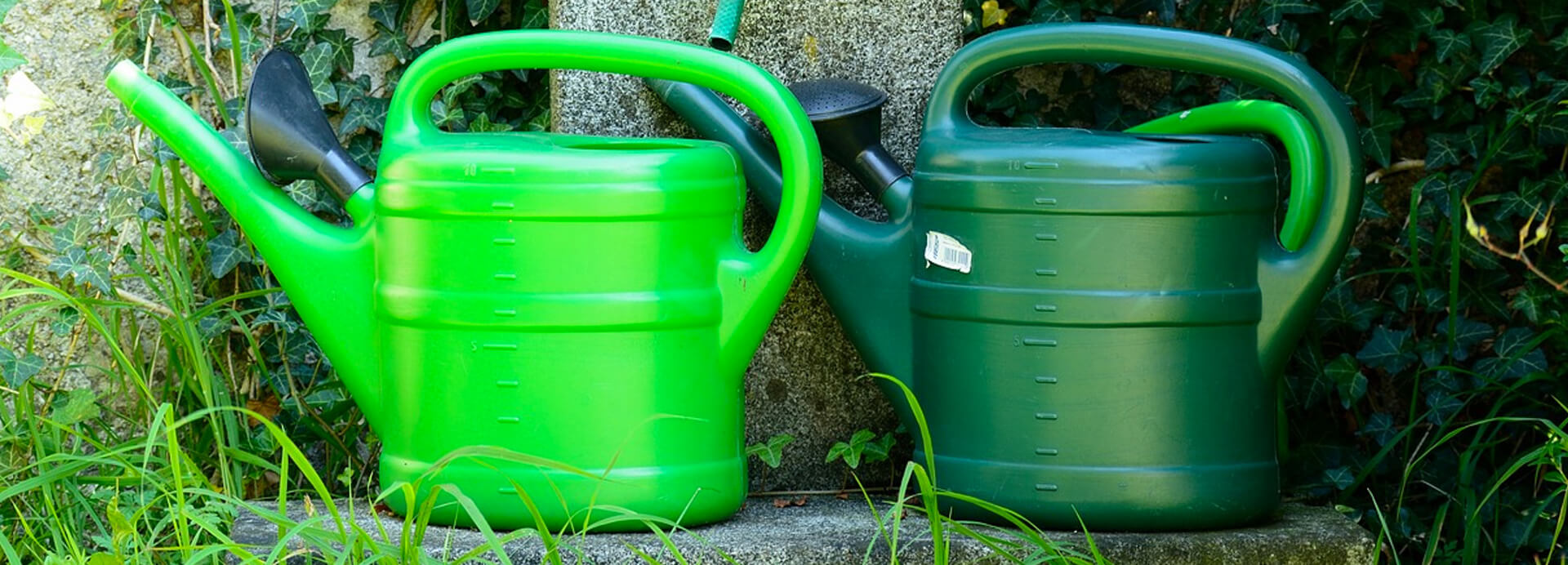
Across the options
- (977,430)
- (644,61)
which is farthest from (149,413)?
(977,430)

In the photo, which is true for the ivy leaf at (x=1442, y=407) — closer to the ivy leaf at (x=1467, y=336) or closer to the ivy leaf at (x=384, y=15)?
the ivy leaf at (x=1467, y=336)

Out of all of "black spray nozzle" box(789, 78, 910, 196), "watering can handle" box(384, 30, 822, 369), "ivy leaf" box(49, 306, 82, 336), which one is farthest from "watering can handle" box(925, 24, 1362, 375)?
"ivy leaf" box(49, 306, 82, 336)

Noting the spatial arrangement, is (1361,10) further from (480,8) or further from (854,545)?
(480,8)

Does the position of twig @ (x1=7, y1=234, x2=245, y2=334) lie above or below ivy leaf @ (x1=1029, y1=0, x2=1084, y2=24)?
below

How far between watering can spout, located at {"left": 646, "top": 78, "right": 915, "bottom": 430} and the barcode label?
5cm

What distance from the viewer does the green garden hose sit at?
1.71m

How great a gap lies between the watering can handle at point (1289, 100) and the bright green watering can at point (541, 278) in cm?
32

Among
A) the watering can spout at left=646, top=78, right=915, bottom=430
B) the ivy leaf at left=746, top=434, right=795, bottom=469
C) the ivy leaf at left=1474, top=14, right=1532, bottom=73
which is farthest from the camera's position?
the ivy leaf at left=1474, top=14, right=1532, bottom=73

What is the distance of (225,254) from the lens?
2119mm

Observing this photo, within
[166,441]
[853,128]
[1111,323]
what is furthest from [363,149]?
[1111,323]

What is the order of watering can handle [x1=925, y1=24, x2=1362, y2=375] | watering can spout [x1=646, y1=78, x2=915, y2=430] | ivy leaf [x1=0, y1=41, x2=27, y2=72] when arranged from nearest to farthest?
1. ivy leaf [x1=0, y1=41, x2=27, y2=72]
2. watering can handle [x1=925, y1=24, x2=1362, y2=375]
3. watering can spout [x1=646, y1=78, x2=915, y2=430]

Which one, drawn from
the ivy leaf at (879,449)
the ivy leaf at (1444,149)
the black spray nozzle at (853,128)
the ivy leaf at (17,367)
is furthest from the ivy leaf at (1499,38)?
the ivy leaf at (17,367)

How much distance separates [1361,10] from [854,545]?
102 centimetres

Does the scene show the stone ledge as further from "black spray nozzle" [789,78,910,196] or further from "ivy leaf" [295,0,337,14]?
"ivy leaf" [295,0,337,14]
